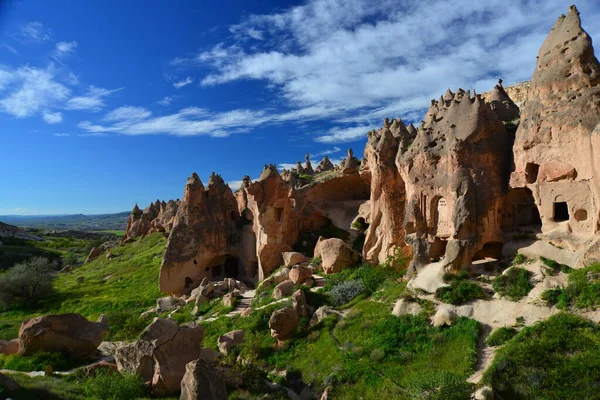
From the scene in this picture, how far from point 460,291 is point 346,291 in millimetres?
6425

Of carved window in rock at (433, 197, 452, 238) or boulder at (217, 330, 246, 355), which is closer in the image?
boulder at (217, 330, 246, 355)

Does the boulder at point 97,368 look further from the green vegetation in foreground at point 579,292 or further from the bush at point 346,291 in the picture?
the green vegetation in foreground at point 579,292

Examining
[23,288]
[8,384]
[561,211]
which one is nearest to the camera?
[8,384]

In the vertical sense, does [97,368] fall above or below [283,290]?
below

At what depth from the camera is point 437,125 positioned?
23828 millimetres

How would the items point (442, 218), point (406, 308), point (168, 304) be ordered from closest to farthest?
point (406, 308)
point (442, 218)
point (168, 304)

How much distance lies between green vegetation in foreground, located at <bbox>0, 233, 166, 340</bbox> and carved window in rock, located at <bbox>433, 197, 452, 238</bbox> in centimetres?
1700

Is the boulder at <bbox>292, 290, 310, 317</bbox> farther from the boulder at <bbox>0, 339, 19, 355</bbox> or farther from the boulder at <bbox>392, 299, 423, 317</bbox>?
the boulder at <bbox>0, 339, 19, 355</bbox>

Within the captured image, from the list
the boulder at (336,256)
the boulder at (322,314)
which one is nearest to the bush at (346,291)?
the boulder at (322,314)

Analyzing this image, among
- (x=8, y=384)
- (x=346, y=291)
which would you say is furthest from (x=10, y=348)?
(x=346, y=291)

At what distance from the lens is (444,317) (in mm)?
17266

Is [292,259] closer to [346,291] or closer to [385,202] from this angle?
[346,291]

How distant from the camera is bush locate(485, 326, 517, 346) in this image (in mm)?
15336

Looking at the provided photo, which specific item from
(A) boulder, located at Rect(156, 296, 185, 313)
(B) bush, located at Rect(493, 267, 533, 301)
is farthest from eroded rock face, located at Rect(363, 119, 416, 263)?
(A) boulder, located at Rect(156, 296, 185, 313)
